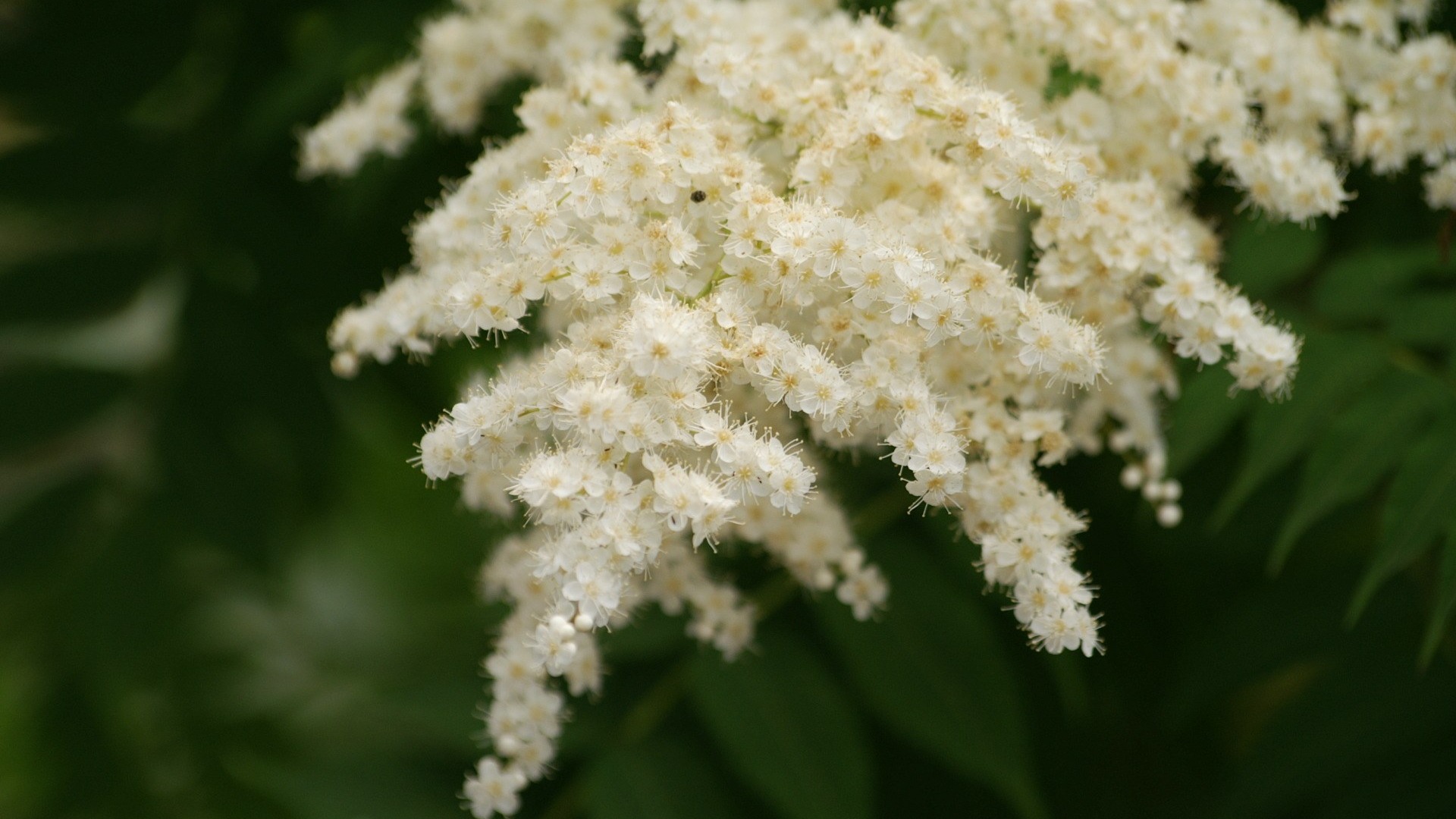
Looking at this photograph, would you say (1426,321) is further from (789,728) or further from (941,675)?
(789,728)

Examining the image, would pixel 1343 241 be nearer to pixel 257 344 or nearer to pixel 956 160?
pixel 956 160

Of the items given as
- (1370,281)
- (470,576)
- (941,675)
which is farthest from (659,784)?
(1370,281)

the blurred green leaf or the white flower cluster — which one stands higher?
the white flower cluster

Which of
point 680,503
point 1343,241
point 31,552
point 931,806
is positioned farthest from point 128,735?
point 1343,241

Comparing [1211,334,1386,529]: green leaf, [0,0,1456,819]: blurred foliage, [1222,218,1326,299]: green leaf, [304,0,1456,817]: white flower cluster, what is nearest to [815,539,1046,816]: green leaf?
[0,0,1456,819]: blurred foliage

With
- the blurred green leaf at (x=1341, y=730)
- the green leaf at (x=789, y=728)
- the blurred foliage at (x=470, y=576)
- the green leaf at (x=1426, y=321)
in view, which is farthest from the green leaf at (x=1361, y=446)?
the green leaf at (x=789, y=728)

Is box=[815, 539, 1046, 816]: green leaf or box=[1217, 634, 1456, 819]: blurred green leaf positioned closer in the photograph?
box=[1217, 634, 1456, 819]: blurred green leaf

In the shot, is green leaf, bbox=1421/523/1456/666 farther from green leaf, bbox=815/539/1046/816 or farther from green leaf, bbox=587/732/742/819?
green leaf, bbox=587/732/742/819
